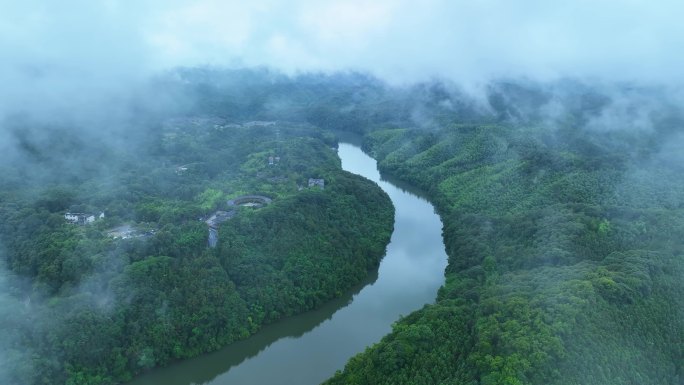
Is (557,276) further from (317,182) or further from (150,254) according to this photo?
(317,182)

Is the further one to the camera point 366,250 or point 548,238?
point 366,250

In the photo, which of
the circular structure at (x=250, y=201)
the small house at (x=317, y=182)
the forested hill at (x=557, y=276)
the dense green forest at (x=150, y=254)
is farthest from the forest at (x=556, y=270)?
the circular structure at (x=250, y=201)

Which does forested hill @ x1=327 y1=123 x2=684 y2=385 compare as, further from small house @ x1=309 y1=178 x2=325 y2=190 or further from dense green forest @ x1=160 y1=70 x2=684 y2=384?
small house @ x1=309 y1=178 x2=325 y2=190

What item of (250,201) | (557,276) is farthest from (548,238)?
(250,201)

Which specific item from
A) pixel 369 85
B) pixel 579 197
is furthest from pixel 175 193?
pixel 369 85

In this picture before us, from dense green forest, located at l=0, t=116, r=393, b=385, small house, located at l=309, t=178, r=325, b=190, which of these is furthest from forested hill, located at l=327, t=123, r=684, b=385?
small house, located at l=309, t=178, r=325, b=190

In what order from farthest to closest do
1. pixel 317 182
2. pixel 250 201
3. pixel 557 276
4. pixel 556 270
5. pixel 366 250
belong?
1. pixel 317 182
2. pixel 250 201
3. pixel 366 250
4. pixel 556 270
5. pixel 557 276
